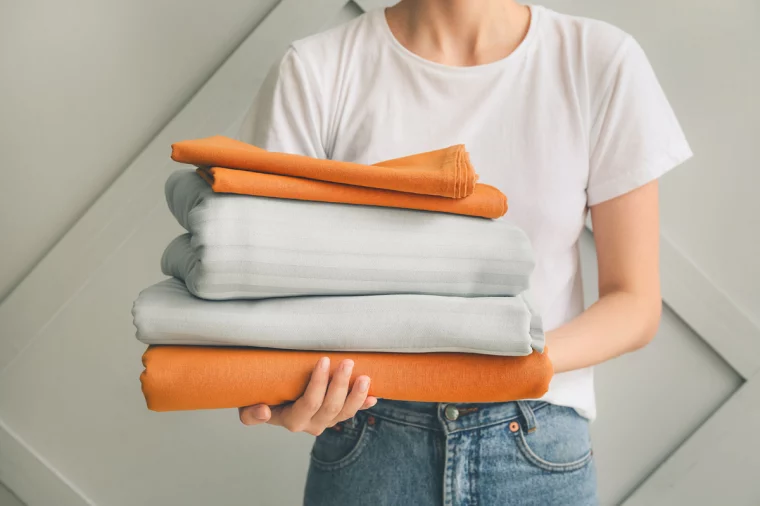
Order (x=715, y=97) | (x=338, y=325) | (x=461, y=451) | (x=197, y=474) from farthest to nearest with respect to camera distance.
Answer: (x=197, y=474) → (x=715, y=97) → (x=461, y=451) → (x=338, y=325)

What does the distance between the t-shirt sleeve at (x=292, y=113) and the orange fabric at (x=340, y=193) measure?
0.68ft

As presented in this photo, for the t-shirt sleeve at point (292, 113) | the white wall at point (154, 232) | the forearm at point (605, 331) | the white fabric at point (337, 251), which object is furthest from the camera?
the white wall at point (154, 232)

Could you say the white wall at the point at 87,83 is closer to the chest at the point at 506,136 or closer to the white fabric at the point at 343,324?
the chest at the point at 506,136

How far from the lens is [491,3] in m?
0.71

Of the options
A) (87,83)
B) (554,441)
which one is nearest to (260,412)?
(554,441)

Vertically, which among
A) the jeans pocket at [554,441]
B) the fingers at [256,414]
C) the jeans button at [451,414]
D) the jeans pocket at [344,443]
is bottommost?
the jeans pocket at [554,441]

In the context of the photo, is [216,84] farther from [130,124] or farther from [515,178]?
[515,178]

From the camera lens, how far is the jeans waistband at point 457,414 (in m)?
0.64

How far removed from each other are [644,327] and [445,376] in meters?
0.29

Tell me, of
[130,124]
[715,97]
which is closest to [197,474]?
[130,124]

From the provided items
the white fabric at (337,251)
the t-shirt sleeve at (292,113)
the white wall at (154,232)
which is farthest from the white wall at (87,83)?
the white fabric at (337,251)

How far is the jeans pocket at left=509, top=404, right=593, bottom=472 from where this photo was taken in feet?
2.12

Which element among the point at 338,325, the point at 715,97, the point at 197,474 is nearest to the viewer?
the point at 338,325

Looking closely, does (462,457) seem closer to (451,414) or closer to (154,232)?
(451,414)
